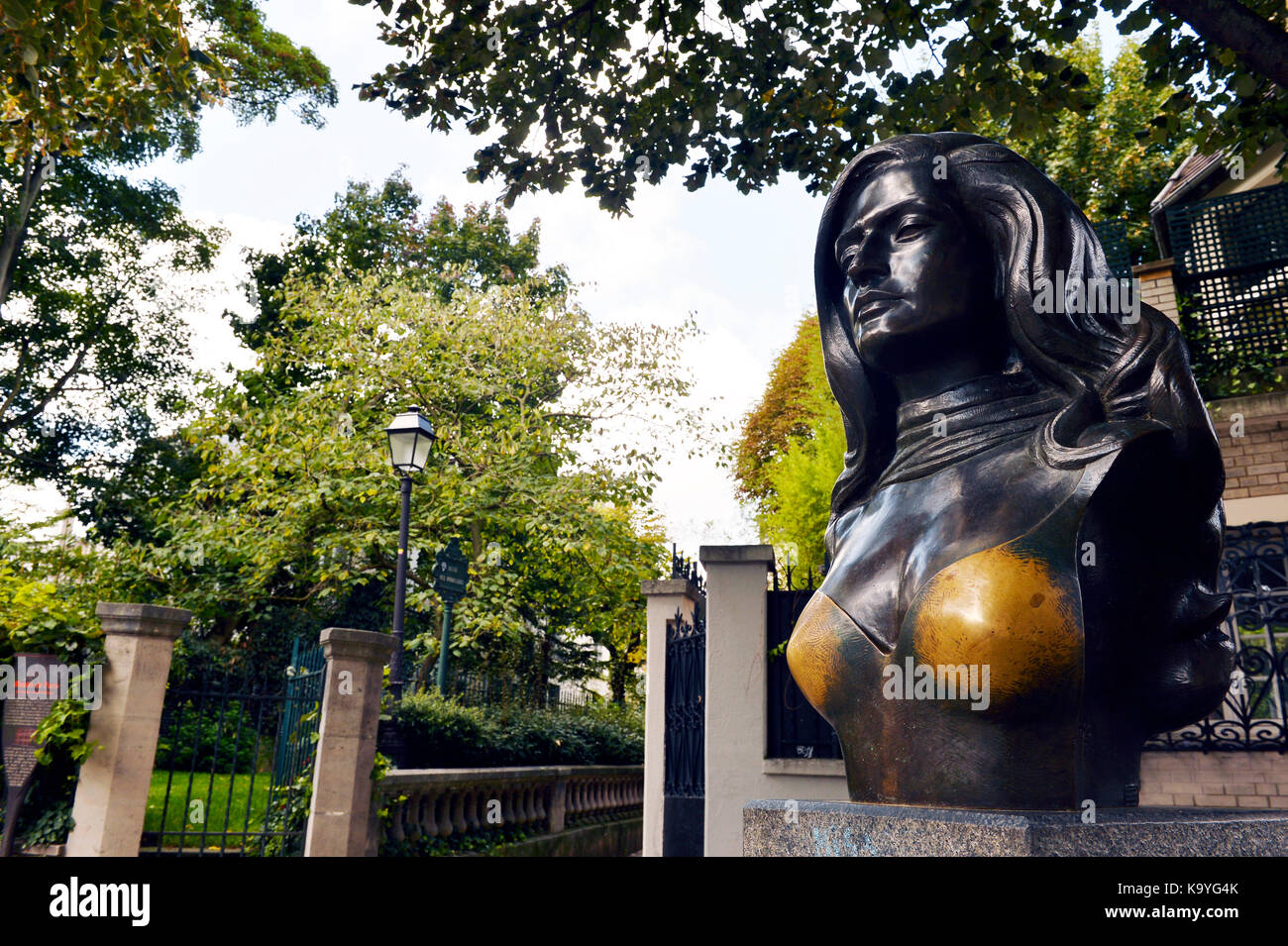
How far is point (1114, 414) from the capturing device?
2596mm

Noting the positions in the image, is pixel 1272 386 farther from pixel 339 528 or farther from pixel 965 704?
pixel 339 528

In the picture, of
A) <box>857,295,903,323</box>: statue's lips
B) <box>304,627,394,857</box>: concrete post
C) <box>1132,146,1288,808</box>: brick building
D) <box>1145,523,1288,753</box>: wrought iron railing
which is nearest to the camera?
<box>857,295,903,323</box>: statue's lips

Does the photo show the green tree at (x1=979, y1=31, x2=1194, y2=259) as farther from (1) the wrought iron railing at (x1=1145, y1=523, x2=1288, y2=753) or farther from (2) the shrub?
(2) the shrub

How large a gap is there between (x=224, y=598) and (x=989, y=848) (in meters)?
16.2

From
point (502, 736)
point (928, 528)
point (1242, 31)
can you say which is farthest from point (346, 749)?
point (1242, 31)

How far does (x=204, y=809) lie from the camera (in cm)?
835

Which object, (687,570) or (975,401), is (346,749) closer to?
(687,570)

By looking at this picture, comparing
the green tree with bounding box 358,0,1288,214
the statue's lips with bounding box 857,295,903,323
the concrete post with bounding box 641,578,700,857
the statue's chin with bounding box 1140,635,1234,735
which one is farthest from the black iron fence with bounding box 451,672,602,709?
the statue's chin with bounding box 1140,635,1234,735

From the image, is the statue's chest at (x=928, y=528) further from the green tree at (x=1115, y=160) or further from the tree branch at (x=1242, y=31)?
the green tree at (x=1115, y=160)

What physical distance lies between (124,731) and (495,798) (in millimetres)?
4306

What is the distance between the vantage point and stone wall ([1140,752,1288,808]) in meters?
7.71

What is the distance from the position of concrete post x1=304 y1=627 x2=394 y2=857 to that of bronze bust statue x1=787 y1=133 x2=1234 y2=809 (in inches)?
200

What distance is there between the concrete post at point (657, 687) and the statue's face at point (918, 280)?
6.12 metres
